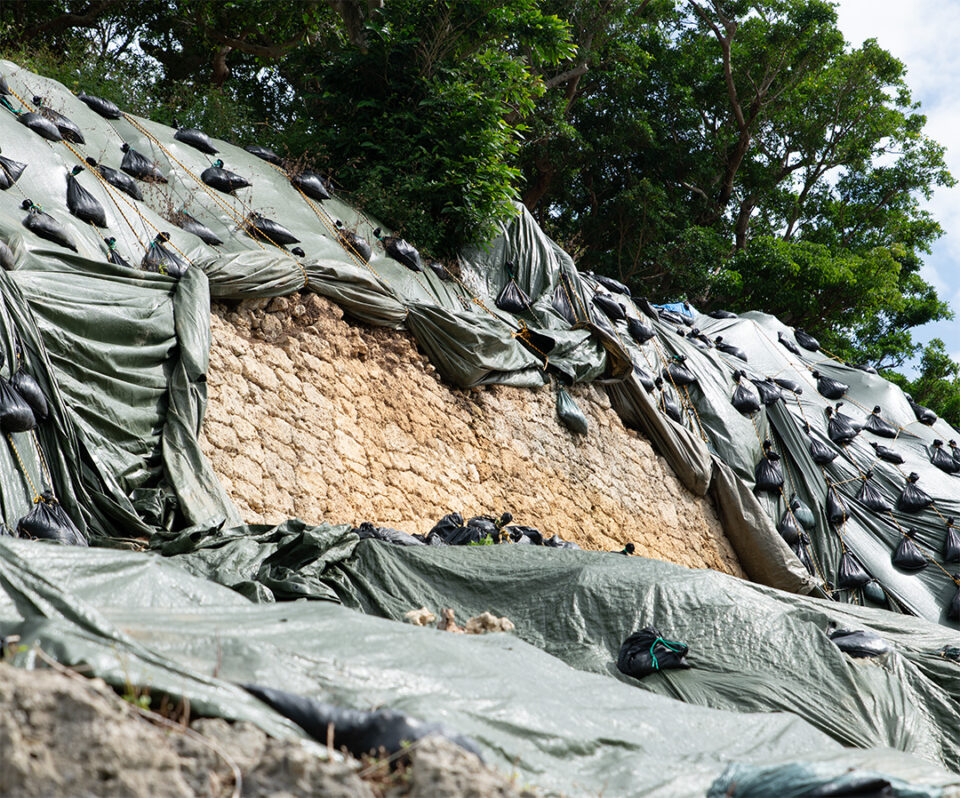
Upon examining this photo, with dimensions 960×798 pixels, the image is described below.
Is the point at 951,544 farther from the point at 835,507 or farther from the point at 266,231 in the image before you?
the point at 266,231

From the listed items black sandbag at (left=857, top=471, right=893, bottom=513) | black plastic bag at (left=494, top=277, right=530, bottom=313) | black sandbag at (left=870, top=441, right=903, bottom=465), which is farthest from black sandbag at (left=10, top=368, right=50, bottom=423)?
black sandbag at (left=870, top=441, right=903, bottom=465)

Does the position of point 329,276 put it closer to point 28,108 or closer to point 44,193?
point 44,193

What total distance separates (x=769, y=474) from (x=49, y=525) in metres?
8.12

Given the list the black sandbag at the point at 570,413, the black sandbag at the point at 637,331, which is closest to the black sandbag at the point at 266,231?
the black sandbag at the point at 570,413

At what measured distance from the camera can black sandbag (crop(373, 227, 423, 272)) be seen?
9.34 m

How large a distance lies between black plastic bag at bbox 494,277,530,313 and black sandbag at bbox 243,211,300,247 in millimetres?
2475

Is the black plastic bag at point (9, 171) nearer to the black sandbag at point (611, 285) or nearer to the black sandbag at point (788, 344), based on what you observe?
the black sandbag at point (611, 285)

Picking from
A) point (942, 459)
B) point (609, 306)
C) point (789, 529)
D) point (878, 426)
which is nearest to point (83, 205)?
point (609, 306)

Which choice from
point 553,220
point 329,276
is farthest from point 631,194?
point 329,276

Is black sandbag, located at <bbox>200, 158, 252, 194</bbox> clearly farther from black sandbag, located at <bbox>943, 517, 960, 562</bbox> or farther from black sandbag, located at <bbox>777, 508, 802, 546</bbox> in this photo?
black sandbag, located at <bbox>943, 517, 960, 562</bbox>

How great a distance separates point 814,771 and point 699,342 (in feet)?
32.8

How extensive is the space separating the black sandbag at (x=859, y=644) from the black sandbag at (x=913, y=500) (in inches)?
244

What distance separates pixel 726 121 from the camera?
18.9m

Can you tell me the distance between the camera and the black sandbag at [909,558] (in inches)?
440
